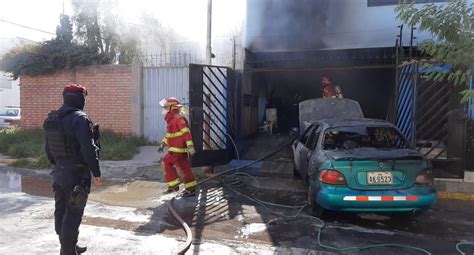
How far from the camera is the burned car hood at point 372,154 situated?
14.9 ft

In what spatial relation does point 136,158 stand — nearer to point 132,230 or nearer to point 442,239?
point 132,230

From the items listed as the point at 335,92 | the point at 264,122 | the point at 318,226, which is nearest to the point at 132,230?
the point at 318,226

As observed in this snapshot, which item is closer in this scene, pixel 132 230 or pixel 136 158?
pixel 132 230

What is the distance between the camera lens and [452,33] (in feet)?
10.8

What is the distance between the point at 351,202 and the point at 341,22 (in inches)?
315

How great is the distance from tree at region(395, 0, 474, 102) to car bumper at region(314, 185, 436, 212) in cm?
159

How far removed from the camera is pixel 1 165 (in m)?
9.30

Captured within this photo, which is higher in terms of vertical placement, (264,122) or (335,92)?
(335,92)

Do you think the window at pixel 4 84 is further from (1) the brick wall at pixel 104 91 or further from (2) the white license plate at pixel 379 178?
(2) the white license plate at pixel 379 178

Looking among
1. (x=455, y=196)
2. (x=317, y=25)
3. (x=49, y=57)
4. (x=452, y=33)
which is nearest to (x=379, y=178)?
(x=452, y=33)

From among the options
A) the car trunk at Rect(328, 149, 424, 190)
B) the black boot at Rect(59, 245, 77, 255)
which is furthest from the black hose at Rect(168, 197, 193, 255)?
the car trunk at Rect(328, 149, 424, 190)

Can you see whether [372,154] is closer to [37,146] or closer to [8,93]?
[37,146]

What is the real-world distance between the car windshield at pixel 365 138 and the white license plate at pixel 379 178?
65 centimetres

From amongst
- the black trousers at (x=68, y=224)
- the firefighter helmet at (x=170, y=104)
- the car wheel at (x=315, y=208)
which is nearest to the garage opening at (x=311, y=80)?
the firefighter helmet at (x=170, y=104)
